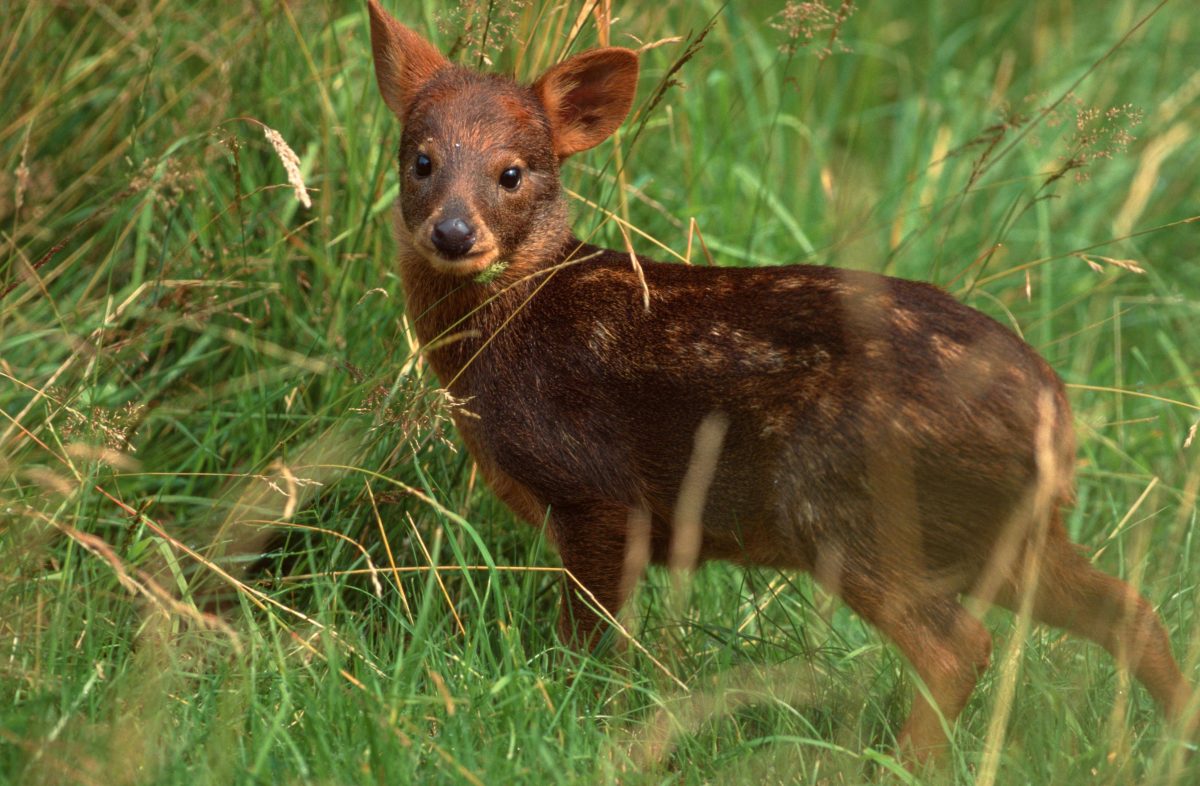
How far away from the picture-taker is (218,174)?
5.59 m

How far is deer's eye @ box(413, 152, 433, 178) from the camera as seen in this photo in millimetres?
4418

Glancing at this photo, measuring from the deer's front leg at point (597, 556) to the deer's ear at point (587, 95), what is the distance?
4.03ft

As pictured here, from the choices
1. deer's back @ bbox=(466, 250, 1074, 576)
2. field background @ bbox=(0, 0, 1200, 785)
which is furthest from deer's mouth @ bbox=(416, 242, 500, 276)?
field background @ bbox=(0, 0, 1200, 785)

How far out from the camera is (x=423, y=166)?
4434 millimetres

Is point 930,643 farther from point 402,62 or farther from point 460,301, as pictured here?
point 402,62

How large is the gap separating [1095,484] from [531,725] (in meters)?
2.83

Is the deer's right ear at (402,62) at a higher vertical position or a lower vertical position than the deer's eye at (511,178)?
higher

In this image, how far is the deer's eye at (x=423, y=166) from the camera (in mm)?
4418

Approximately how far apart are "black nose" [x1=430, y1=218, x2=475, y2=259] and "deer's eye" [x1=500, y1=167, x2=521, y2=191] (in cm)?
30

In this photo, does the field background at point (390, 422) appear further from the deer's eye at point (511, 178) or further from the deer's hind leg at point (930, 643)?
the deer's eye at point (511, 178)

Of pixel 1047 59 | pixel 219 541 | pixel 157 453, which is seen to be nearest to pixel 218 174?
pixel 157 453

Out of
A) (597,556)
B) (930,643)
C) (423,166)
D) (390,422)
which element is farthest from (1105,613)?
(423,166)

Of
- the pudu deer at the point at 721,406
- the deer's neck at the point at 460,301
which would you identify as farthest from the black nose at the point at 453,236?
the deer's neck at the point at 460,301

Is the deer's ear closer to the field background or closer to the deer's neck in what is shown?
the field background
